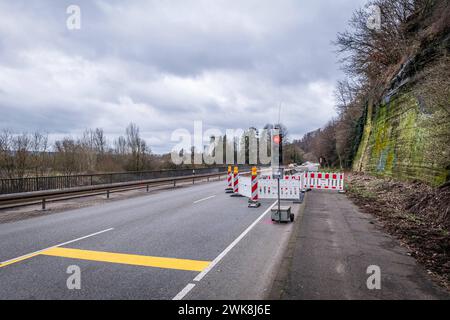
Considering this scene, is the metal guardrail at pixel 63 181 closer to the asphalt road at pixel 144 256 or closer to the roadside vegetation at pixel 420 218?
the asphalt road at pixel 144 256

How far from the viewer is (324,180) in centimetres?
1870

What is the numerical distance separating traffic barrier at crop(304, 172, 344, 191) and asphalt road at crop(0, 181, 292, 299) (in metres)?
9.53

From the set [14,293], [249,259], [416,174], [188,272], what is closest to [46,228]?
[14,293]

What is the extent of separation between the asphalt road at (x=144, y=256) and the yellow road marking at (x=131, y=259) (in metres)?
0.02

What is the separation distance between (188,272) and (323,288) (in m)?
2.29

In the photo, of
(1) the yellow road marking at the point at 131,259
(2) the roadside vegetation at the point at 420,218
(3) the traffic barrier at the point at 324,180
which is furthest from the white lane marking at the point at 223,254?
(3) the traffic barrier at the point at 324,180

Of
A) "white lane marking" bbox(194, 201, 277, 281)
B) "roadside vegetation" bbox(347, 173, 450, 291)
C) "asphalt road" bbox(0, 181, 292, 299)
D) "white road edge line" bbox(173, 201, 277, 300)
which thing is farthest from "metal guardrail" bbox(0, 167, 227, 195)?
"roadside vegetation" bbox(347, 173, 450, 291)

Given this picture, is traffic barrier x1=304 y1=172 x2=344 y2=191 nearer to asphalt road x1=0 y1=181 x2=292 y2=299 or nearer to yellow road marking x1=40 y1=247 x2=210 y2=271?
asphalt road x1=0 y1=181 x2=292 y2=299

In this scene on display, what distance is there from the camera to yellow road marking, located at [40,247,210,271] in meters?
5.27

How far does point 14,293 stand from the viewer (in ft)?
13.8

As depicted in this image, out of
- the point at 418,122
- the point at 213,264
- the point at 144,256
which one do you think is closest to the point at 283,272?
the point at 213,264

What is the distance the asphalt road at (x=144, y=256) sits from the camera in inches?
169
